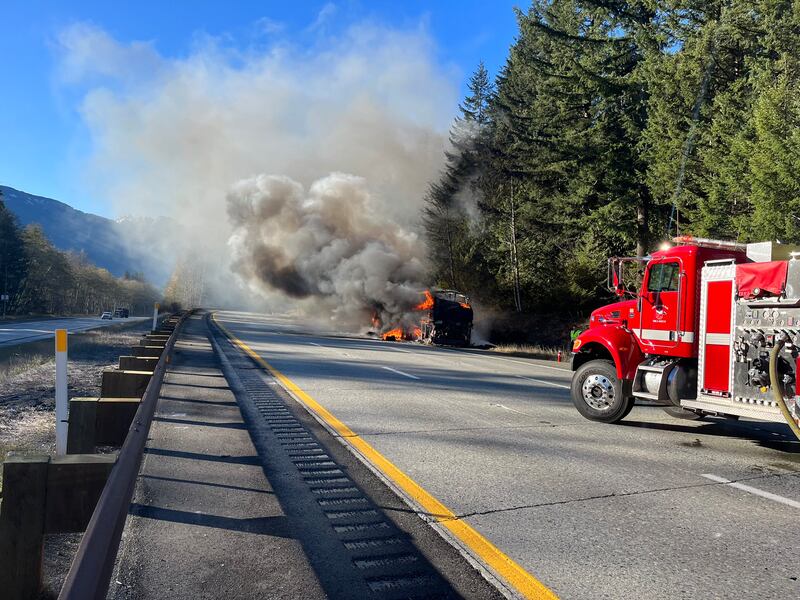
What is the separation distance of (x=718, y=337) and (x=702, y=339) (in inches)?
8.2

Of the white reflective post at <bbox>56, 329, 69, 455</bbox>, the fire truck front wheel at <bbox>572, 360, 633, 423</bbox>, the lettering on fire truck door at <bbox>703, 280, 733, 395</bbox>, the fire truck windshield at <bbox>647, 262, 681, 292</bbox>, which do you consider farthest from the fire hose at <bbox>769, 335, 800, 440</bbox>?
the white reflective post at <bbox>56, 329, 69, 455</bbox>

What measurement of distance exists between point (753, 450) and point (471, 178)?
1211 inches

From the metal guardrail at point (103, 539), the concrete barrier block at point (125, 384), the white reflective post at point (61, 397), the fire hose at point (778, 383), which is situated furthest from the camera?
the concrete barrier block at point (125, 384)

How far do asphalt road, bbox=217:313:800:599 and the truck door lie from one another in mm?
1107

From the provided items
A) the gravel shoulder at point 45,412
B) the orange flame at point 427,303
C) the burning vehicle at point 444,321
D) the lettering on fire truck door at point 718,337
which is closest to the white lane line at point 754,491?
the lettering on fire truck door at point 718,337

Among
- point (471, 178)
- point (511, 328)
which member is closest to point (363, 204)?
point (471, 178)

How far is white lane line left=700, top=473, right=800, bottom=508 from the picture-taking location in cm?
458

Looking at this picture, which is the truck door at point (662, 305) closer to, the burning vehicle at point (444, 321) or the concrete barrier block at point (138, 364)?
the concrete barrier block at point (138, 364)

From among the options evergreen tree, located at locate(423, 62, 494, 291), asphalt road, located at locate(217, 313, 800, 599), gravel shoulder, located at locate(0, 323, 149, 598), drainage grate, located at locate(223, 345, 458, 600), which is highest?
evergreen tree, located at locate(423, 62, 494, 291)

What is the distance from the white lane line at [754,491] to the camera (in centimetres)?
458

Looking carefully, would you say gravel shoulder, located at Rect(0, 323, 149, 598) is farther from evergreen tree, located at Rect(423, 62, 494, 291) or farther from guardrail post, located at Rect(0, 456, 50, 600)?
evergreen tree, located at Rect(423, 62, 494, 291)

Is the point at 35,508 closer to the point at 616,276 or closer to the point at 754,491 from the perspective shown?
the point at 754,491

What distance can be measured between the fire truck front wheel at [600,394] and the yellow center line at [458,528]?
125 inches

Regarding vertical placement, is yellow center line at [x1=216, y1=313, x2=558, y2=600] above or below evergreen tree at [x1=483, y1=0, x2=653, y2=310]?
below
